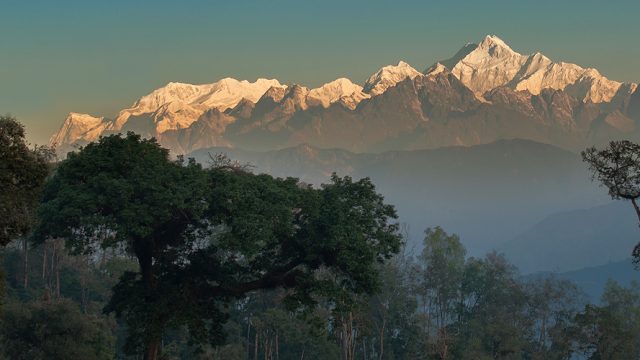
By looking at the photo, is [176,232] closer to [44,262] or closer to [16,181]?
[16,181]

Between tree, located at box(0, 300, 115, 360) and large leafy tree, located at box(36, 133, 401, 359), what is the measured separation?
5442 millimetres

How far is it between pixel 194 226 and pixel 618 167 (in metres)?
22.1

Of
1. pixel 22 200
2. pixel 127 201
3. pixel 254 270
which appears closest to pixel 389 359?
pixel 254 270

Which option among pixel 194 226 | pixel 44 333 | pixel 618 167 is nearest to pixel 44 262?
pixel 44 333

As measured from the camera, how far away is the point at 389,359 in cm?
9419

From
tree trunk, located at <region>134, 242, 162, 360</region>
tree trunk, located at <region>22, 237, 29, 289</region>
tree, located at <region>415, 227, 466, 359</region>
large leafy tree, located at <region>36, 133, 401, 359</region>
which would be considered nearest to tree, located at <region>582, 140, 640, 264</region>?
large leafy tree, located at <region>36, 133, 401, 359</region>

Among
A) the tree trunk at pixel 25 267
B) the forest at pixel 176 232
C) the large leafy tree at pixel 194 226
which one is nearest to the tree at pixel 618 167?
the forest at pixel 176 232

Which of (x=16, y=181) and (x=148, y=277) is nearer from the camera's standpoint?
(x=16, y=181)

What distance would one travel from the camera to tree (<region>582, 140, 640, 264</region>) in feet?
126

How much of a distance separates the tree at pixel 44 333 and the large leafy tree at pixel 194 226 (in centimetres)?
544

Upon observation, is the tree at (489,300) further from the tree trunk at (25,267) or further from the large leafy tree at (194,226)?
the large leafy tree at (194,226)

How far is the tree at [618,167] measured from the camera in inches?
1513

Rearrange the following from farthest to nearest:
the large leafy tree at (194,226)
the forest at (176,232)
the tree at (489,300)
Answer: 1. the tree at (489,300)
2. the large leafy tree at (194,226)
3. the forest at (176,232)

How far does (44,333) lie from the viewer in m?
47.5
